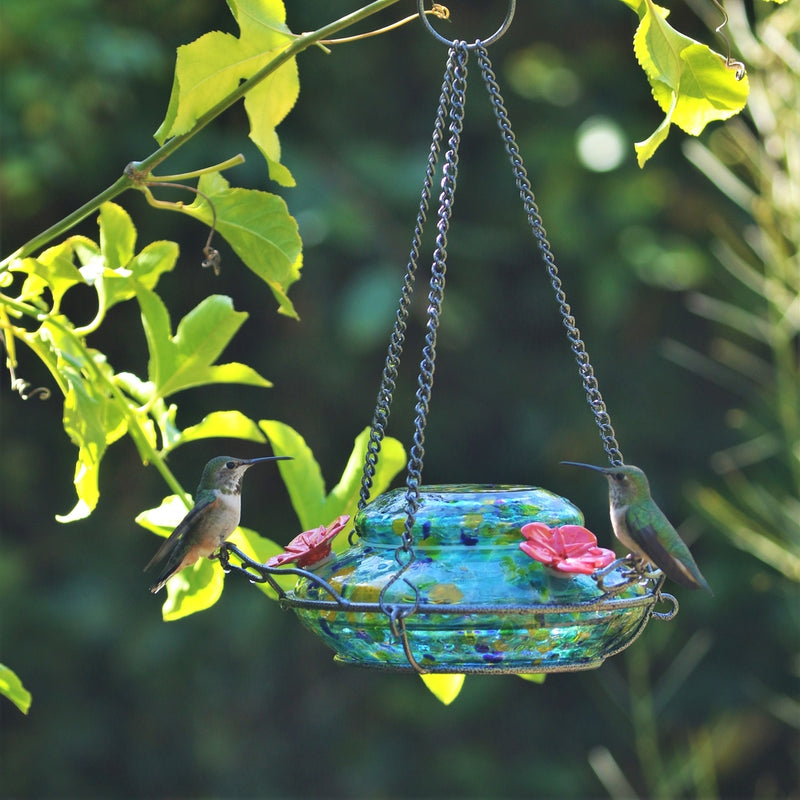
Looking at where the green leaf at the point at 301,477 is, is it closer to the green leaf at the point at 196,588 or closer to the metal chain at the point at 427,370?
the green leaf at the point at 196,588

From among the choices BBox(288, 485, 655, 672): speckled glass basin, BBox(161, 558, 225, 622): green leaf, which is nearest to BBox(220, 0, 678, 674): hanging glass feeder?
BBox(288, 485, 655, 672): speckled glass basin

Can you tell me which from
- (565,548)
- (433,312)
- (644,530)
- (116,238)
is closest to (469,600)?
(565,548)

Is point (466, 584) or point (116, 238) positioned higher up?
point (116, 238)

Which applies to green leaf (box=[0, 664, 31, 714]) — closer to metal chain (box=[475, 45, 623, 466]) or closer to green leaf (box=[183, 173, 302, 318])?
green leaf (box=[183, 173, 302, 318])

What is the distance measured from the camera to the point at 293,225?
1439 millimetres

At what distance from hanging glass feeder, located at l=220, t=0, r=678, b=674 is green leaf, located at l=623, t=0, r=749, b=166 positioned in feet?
0.82

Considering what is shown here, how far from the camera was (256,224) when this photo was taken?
4.77ft

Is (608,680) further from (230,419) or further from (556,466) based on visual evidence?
(230,419)

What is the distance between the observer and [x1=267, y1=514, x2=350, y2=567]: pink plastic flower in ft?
Result: 4.61

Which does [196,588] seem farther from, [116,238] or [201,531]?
[116,238]

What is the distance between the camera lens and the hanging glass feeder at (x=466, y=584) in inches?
48.3

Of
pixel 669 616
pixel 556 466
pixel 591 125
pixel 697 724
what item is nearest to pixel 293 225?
pixel 669 616

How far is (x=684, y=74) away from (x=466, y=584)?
2.11 feet

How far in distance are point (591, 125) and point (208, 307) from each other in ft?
10.0
